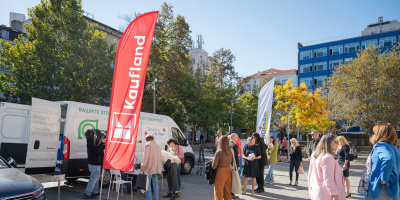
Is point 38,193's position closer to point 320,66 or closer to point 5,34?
point 5,34

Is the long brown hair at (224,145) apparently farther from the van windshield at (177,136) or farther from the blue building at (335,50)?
the blue building at (335,50)

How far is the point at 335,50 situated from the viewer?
54.4 meters

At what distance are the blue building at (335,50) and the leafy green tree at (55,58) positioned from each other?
38897mm

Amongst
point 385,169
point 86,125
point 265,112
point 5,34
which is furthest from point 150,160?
point 5,34

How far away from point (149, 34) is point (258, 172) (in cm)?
551

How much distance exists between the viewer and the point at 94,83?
915 inches

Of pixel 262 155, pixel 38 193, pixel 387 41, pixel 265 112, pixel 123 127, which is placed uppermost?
pixel 387 41

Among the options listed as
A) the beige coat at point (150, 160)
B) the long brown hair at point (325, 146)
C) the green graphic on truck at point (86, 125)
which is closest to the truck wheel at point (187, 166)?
the green graphic on truck at point (86, 125)

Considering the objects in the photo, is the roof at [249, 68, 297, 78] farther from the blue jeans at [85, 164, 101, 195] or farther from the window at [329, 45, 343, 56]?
the blue jeans at [85, 164, 101, 195]

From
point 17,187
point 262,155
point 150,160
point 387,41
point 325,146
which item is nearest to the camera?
point 325,146

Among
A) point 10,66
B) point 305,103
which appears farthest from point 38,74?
point 305,103

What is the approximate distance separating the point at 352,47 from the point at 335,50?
9.96 ft

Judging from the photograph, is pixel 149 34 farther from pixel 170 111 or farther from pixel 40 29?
pixel 170 111

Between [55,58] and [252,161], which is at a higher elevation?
[55,58]
